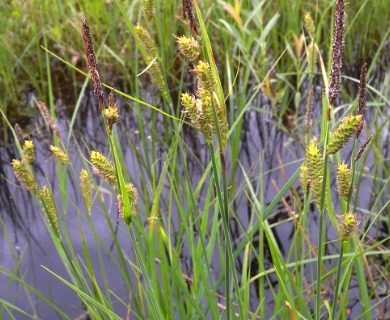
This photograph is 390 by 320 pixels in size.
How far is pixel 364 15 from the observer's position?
249 cm

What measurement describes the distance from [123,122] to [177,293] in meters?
1.29

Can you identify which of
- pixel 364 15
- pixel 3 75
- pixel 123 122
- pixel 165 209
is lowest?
pixel 165 209

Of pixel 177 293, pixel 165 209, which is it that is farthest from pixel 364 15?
pixel 177 293

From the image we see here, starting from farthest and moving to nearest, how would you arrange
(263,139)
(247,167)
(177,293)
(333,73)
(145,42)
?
(263,139) < (247,167) < (177,293) < (145,42) < (333,73)

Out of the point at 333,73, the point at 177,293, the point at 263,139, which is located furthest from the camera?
the point at 263,139

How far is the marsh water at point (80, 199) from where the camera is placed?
1.56 meters

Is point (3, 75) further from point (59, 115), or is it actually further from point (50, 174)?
point (50, 174)

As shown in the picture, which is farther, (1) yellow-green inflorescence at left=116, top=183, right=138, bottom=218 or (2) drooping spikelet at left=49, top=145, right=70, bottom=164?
(2) drooping spikelet at left=49, top=145, right=70, bottom=164

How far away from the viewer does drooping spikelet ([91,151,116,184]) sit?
0.62 metres

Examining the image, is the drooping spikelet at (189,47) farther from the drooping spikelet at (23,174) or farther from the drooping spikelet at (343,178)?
the drooping spikelet at (23,174)

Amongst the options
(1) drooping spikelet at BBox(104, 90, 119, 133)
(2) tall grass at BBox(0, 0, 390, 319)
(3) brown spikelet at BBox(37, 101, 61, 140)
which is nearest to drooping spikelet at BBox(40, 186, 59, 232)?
(2) tall grass at BBox(0, 0, 390, 319)

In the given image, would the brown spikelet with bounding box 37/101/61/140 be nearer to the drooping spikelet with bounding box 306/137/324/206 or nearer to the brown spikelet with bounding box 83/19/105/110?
the brown spikelet with bounding box 83/19/105/110

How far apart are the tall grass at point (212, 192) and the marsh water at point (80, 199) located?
1 centimetres

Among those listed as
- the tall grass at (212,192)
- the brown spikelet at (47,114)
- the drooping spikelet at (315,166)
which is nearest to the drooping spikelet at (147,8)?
the tall grass at (212,192)
